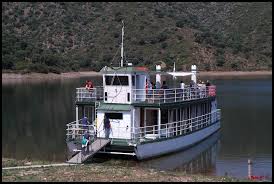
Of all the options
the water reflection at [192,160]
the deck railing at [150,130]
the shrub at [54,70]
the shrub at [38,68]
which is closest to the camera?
the water reflection at [192,160]

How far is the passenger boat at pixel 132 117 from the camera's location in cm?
2406

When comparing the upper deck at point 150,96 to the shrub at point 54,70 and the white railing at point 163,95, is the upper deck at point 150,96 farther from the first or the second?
the shrub at point 54,70

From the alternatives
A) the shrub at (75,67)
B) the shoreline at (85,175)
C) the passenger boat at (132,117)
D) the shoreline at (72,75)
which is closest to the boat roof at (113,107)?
the passenger boat at (132,117)

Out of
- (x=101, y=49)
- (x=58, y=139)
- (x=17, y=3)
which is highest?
(x=17, y=3)

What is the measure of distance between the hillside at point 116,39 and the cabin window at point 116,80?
65.1 m

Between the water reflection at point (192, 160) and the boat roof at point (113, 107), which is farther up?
the boat roof at point (113, 107)

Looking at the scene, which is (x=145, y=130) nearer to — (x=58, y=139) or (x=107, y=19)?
(x=58, y=139)

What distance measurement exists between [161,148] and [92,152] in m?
3.82

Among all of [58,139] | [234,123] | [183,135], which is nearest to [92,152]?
[183,135]

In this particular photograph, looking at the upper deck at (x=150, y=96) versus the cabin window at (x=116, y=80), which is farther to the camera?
the upper deck at (x=150, y=96)

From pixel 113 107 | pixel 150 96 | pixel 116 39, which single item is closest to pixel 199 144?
pixel 150 96

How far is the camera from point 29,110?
44594mm

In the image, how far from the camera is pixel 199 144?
3008 centimetres

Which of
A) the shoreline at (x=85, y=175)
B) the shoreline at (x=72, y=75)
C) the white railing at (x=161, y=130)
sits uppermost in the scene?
the shoreline at (x=72, y=75)
